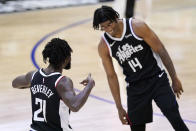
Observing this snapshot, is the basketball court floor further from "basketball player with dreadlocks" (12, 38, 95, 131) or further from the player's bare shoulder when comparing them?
"basketball player with dreadlocks" (12, 38, 95, 131)

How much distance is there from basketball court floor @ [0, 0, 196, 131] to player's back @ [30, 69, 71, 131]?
2.32 m

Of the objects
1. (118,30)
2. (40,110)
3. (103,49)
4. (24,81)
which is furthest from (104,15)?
(40,110)

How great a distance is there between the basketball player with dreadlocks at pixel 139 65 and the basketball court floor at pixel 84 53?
1586 mm

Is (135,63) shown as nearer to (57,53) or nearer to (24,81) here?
(57,53)

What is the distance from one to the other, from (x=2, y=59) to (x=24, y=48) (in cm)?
77

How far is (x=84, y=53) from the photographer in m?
9.48

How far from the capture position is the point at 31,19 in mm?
12234

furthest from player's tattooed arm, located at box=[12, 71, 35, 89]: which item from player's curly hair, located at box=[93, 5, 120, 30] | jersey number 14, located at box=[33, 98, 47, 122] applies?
player's curly hair, located at box=[93, 5, 120, 30]

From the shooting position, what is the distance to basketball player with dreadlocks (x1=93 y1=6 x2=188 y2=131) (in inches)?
167

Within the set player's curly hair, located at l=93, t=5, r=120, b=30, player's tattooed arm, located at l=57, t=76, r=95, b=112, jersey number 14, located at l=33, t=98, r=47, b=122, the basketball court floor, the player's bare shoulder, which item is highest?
player's curly hair, located at l=93, t=5, r=120, b=30

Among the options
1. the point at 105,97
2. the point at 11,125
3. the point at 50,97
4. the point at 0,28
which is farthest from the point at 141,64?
the point at 0,28

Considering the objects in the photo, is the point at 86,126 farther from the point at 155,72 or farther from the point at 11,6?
the point at 11,6

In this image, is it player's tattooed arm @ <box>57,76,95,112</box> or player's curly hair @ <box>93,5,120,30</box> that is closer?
player's tattooed arm @ <box>57,76,95,112</box>

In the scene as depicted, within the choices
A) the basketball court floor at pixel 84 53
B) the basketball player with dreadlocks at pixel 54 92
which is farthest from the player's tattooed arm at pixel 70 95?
the basketball court floor at pixel 84 53
